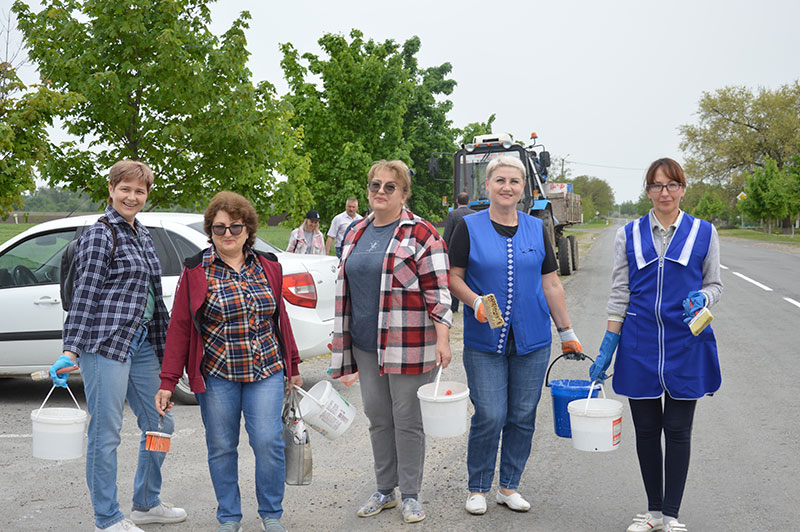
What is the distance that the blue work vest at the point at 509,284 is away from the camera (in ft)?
13.0

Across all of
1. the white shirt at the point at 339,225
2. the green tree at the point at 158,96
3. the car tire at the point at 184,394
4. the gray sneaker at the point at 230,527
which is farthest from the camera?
the white shirt at the point at 339,225

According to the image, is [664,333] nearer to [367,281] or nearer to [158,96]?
[367,281]

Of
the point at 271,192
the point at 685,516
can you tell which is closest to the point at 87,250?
the point at 685,516

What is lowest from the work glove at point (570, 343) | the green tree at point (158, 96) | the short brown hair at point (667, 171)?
the work glove at point (570, 343)

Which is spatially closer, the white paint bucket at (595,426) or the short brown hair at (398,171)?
the white paint bucket at (595,426)

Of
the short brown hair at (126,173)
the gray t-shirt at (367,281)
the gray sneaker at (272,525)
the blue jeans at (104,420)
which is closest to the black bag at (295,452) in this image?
the gray sneaker at (272,525)

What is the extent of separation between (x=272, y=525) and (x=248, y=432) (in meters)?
0.48

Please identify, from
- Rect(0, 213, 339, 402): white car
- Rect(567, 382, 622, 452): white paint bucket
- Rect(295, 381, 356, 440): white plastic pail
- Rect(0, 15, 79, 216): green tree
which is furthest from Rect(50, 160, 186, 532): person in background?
Rect(0, 15, 79, 216): green tree

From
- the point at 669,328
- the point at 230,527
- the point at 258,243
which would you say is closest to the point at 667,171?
the point at 669,328

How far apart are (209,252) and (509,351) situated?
1617mm

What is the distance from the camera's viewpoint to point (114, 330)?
3.66 m

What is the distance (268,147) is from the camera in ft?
45.1

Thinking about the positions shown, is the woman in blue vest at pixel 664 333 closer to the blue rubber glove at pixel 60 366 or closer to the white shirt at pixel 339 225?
the blue rubber glove at pixel 60 366

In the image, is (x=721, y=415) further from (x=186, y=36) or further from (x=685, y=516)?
(x=186, y=36)
